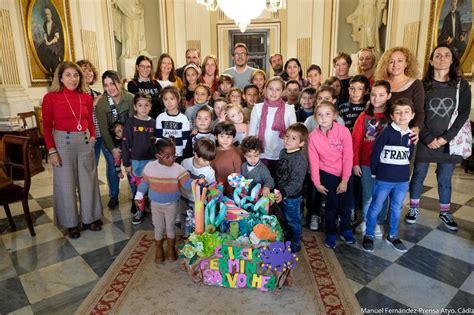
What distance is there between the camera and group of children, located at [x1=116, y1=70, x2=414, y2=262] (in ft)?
8.32

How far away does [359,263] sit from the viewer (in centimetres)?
257

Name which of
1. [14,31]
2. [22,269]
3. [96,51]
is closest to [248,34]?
[96,51]

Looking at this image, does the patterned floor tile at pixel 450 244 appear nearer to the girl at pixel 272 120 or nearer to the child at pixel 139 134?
the girl at pixel 272 120

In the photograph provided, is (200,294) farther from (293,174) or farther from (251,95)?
(251,95)

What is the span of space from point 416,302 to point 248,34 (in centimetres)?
965

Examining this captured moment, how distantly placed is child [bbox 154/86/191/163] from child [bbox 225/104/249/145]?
1.38 feet

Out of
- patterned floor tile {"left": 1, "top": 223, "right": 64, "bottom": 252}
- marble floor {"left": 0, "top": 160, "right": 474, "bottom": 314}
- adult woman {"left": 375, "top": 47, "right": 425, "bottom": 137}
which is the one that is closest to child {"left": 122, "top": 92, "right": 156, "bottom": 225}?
marble floor {"left": 0, "top": 160, "right": 474, "bottom": 314}

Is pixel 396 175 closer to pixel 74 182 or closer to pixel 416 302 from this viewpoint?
pixel 416 302

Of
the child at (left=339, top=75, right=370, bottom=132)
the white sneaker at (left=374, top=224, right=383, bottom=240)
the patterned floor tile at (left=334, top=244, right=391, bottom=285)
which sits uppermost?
the child at (left=339, top=75, right=370, bottom=132)

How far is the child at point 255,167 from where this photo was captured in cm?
259

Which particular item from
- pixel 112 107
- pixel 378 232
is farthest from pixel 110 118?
pixel 378 232

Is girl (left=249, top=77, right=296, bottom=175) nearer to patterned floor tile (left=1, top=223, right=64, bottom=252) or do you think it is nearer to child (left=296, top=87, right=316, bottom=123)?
child (left=296, top=87, right=316, bottom=123)

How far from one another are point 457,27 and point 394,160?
4.73 metres

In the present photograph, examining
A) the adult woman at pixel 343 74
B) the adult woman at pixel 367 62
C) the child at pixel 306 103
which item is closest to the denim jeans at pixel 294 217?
the child at pixel 306 103
